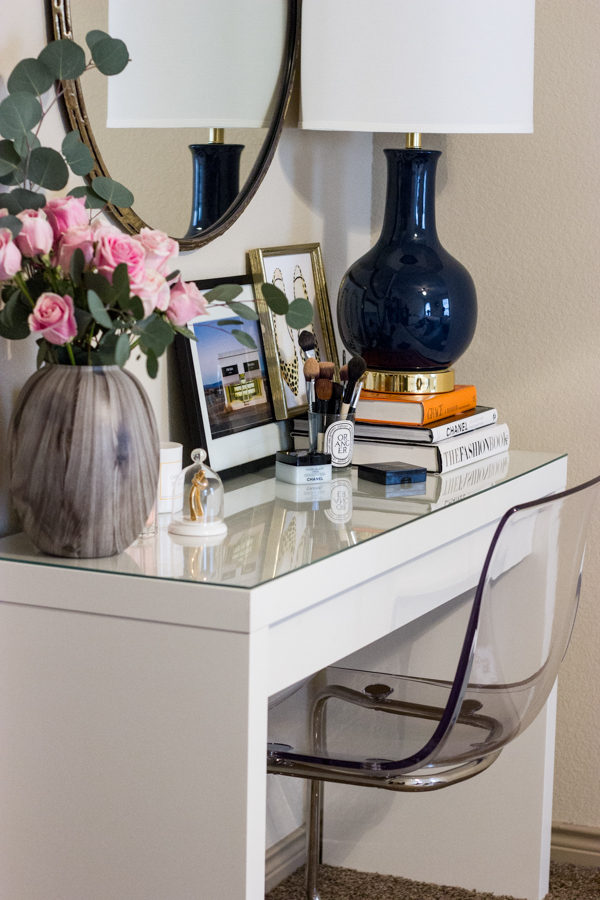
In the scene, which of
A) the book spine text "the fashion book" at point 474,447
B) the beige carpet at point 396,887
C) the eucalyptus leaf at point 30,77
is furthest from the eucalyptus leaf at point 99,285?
the beige carpet at point 396,887

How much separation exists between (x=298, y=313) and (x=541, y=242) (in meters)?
1.01

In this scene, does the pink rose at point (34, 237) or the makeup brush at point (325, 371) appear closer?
the pink rose at point (34, 237)

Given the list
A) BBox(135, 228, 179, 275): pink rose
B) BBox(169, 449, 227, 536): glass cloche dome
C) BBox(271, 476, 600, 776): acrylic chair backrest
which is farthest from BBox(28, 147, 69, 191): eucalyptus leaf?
BBox(271, 476, 600, 776): acrylic chair backrest

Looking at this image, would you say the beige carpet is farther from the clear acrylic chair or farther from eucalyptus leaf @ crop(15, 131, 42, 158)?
eucalyptus leaf @ crop(15, 131, 42, 158)

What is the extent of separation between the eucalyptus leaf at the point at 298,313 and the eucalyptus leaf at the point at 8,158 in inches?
13.0

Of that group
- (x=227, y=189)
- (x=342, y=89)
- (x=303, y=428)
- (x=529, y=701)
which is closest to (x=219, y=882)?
(x=529, y=701)

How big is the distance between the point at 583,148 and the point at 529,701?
109cm

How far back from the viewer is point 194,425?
1591mm

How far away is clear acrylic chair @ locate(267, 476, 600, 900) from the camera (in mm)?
1352

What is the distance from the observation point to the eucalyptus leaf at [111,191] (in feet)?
4.07

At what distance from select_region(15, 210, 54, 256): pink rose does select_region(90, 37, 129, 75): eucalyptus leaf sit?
213mm

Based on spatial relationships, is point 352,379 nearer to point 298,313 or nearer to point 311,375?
point 311,375

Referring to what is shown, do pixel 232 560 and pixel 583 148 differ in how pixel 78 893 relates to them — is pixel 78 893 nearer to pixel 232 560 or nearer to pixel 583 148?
pixel 232 560

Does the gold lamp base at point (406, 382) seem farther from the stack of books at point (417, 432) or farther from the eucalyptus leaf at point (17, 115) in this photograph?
the eucalyptus leaf at point (17, 115)
